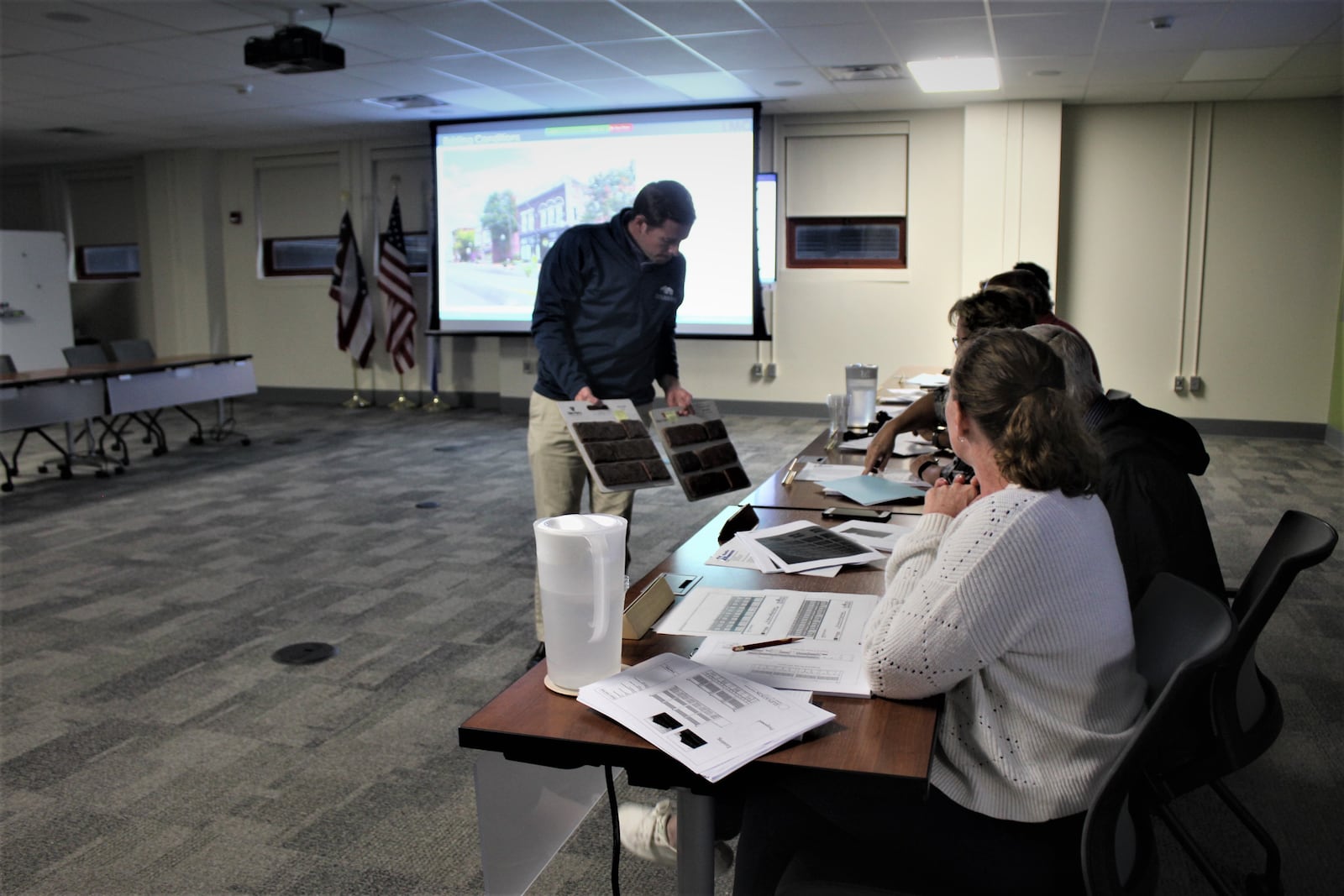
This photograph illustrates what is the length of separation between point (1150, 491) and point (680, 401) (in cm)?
136

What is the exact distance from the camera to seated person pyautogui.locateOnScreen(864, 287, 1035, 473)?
104 inches

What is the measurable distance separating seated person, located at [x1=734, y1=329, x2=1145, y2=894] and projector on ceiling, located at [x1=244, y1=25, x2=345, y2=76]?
518 centimetres

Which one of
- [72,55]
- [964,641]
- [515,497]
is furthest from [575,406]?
[72,55]

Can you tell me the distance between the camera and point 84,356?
23.9 ft

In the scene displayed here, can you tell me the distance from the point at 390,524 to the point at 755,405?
4491 mm

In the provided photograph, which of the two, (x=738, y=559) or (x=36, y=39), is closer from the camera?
(x=738, y=559)

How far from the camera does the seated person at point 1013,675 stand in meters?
1.23

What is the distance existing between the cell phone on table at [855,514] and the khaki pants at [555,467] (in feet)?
2.72

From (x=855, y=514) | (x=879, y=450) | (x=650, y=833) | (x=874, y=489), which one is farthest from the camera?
(x=879, y=450)

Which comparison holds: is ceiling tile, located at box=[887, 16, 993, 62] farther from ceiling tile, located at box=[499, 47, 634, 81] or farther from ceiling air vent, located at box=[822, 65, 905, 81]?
ceiling tile, located at box=[499, 47, 634, 81]

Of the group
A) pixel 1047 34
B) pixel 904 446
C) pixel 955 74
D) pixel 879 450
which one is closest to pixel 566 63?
pixel 955 74

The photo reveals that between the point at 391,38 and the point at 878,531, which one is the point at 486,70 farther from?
the point at 878,531

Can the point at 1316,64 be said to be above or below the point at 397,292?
above

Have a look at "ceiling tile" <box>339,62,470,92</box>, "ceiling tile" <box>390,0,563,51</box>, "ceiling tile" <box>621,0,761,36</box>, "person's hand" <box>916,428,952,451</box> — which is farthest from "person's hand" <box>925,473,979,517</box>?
"ceiling tile" <box>339,62,470,92</box>
